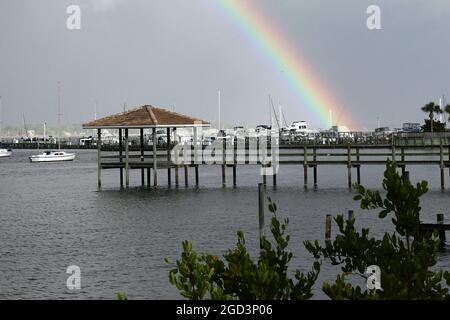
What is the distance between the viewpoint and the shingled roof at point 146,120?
53.4 meters

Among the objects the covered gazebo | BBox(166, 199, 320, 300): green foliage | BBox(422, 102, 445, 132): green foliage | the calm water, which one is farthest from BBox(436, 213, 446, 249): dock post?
BBox(422, 102, 445, 132): green foliage

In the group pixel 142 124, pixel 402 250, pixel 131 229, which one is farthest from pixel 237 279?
pixel 142 124

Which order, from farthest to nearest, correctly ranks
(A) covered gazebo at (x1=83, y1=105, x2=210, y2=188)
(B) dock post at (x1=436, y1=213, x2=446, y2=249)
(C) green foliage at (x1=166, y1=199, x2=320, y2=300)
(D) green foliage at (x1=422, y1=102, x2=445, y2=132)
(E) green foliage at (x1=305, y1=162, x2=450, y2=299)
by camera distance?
(D) green foliage at (x1=422, y1=102, x2=445, y2=132)
(A) covered gazebo at (x1=83, y1=105, x2=210, y2=188)
(B) dock post at (x1=436, y1=213, x2=446, y2=249)
(E) green foliage at (x1=305, y1=162, x2=450, y2=299)
(C) green foliage at (x1=166, y1=199, x2=320, y2=300)

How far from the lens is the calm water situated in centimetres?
2148

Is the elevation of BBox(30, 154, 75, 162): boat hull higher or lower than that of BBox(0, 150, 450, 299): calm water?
higher

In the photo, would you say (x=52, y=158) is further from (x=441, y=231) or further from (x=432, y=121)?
(x=441, y=231)

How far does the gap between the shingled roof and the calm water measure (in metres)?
5.39

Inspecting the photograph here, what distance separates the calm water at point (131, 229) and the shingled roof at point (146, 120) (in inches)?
212

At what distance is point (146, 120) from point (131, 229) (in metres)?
19.5

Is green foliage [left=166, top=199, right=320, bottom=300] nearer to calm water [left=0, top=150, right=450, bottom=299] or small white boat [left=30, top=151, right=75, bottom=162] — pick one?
calm water [left=0, top=150, right=450, bottom=299]

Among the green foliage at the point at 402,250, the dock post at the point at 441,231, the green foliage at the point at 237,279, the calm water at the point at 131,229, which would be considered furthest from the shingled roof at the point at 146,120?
the green foliage at the point at 237,279
